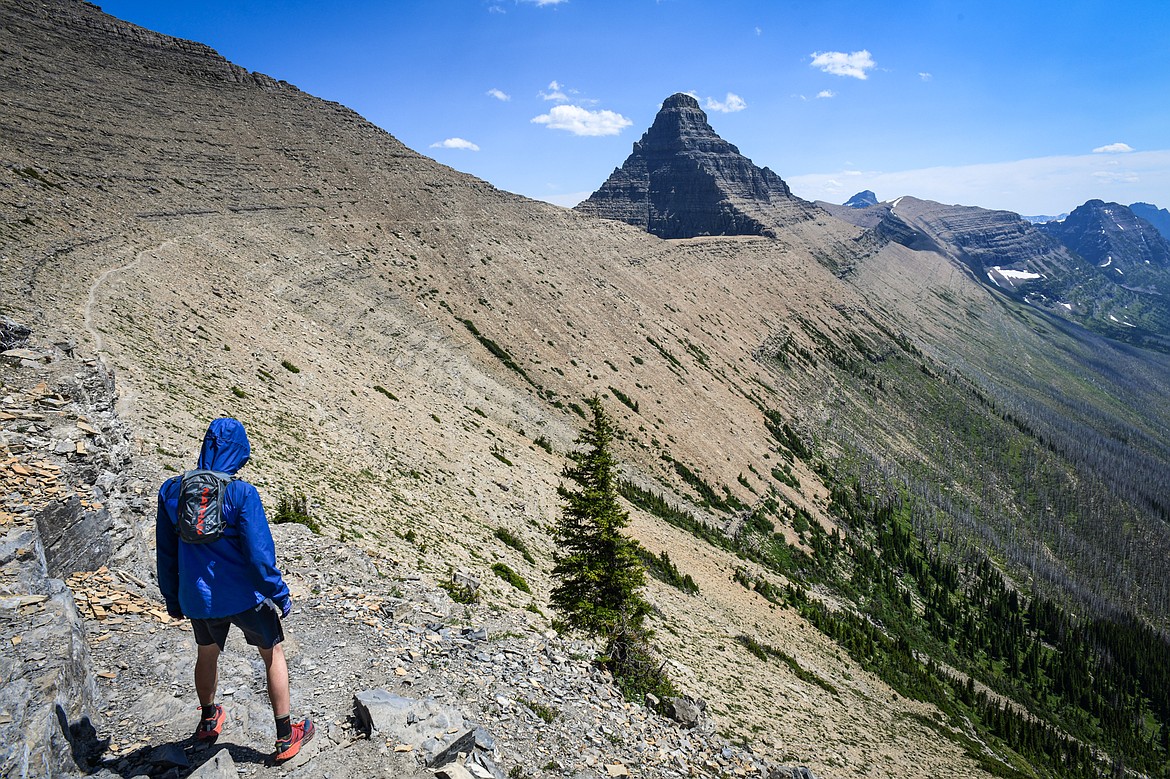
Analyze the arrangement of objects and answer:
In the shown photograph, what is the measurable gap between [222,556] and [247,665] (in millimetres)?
5111

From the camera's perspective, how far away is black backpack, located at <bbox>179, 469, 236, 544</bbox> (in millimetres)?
7016

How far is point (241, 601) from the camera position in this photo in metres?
7.53

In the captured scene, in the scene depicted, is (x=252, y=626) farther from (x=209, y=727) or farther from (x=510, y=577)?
(x=510, y=577)

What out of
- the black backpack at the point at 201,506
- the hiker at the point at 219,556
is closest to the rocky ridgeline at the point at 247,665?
the hiker at the point at 219,556

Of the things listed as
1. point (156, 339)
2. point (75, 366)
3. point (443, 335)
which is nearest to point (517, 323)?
point (443, 335)

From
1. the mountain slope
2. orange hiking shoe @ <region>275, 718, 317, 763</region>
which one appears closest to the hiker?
orange hiking shoe @ <region>275, 718, 317, 763</region>

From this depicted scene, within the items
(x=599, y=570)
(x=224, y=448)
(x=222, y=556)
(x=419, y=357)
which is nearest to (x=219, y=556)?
(x=222, y=556)

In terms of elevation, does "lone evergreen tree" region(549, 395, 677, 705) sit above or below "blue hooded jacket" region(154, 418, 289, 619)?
below

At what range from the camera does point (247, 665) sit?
10.9 metres

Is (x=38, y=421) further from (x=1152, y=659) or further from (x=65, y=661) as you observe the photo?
(x=1152, y=659)

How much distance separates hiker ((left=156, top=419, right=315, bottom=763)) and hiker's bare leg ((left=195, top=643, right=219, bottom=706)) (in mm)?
15

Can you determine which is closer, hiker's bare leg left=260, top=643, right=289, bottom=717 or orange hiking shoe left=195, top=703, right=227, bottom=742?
hiker's bare leg left=260, top=643, right=289, bottom=717

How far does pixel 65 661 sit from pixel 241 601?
9.57 feet

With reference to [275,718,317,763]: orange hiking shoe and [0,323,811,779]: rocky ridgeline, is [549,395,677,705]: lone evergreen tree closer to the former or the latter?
[0,323,811,779]: rocky ridgeline
